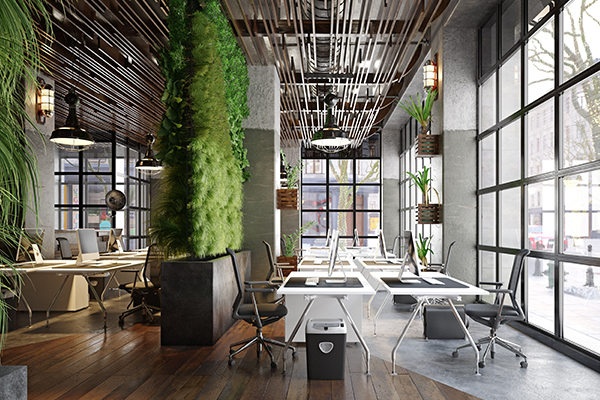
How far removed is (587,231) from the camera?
427cm

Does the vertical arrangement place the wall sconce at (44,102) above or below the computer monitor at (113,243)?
above

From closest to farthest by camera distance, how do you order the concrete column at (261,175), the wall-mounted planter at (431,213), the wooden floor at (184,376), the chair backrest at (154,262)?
the wooden floor at (184,376) < the chair backrest at (154,262) < the wall-mounted planter at (431,213) < the concrete column at (261,175)

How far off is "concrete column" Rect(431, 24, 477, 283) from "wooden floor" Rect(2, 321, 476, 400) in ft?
9.66

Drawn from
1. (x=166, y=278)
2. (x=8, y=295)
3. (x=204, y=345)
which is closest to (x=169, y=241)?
(x=166, y=278)

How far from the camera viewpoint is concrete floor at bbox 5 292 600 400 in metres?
3.61

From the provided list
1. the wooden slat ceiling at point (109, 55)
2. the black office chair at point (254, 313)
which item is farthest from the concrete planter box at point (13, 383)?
the wooden slat ceiling at point (109, 55)

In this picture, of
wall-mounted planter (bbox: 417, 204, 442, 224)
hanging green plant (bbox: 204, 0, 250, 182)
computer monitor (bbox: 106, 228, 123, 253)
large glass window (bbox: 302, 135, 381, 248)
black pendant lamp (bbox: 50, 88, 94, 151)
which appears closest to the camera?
hanging green plant (bbox: 204, 0, 250, 182)

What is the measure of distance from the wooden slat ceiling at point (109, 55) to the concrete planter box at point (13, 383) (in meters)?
3.19

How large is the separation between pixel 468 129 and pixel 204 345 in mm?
4949

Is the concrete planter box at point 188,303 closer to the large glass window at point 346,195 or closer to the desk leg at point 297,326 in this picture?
the desk leg at point 297,326

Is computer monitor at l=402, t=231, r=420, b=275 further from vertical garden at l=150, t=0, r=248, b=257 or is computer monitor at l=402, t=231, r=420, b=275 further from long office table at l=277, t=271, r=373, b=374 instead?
vertical garden at l=150, t=0, r=248, b=257

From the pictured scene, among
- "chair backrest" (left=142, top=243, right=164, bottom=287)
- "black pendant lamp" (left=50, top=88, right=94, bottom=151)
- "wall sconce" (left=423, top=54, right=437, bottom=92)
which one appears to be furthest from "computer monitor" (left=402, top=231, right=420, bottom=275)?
"black pendant lamp" (left=50, top=88, right=94, bottom=151)

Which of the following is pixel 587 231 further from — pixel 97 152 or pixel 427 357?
pixel 97 152

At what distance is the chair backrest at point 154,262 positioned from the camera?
530 centimetres
